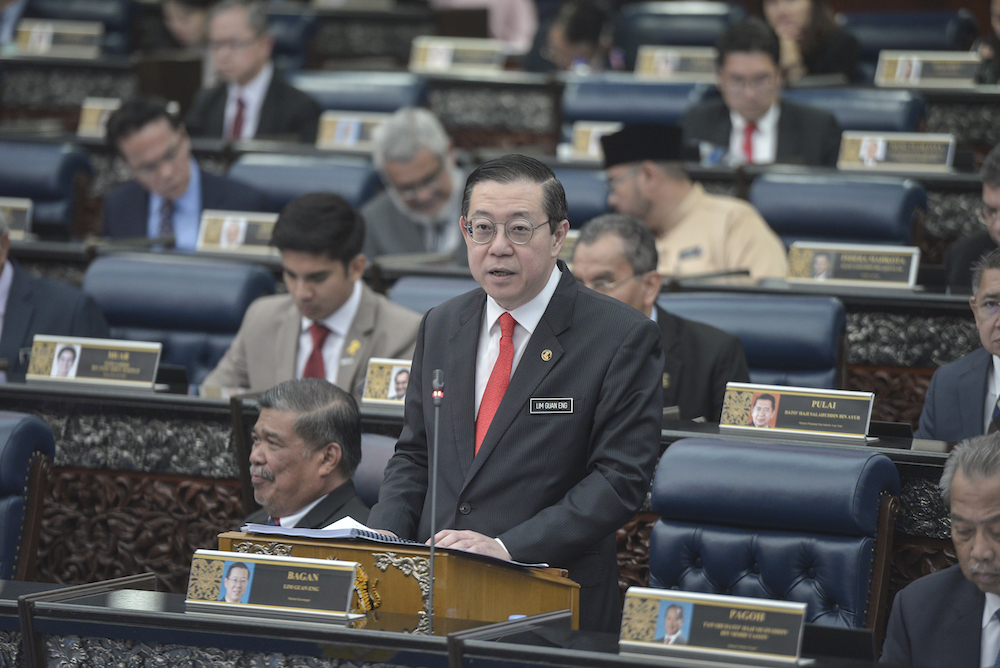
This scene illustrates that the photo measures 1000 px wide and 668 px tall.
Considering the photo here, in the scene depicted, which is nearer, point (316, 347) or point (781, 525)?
point (781, 525)

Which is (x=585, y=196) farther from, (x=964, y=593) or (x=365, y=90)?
(x=964, y=593)

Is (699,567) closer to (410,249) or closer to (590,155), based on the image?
(410,249)

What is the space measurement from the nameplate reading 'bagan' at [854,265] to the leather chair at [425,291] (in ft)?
3.44

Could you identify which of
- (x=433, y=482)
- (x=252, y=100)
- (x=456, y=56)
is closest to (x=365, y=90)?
(x=252, y=100)

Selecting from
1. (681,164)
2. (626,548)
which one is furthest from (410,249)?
(626,548)

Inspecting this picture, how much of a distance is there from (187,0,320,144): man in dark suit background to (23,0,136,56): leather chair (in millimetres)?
2438

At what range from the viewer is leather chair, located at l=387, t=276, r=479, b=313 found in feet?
12.7

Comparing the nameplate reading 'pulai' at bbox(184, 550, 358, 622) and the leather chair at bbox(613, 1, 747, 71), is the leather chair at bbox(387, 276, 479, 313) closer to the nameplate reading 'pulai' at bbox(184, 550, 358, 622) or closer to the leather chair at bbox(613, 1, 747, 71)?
the nameplate reading 'pulai' at bbox(184, 550, 358, 622)

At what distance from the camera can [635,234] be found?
3443mm

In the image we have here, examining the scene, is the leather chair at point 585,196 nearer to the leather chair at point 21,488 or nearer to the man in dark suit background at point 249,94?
the man in dark suit background at point 249,94

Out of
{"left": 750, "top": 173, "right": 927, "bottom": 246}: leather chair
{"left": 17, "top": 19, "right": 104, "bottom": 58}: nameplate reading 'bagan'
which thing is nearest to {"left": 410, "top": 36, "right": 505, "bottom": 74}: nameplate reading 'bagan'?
{"left": 17, "top": 19, "right": 104, "bottom": 58}: nameplate reading 'bagan'

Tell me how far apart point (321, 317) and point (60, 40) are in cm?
439

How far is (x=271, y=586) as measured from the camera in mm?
2020

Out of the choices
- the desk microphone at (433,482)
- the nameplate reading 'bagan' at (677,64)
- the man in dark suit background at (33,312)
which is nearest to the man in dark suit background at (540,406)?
the desk microphone at (433,482)
